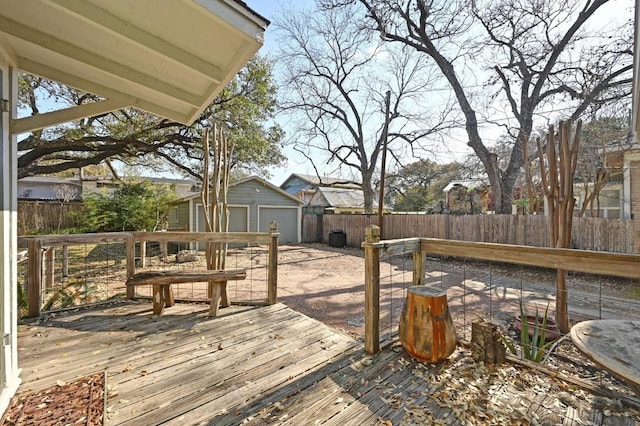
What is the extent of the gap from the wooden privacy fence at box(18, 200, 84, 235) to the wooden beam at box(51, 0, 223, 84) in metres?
14.4

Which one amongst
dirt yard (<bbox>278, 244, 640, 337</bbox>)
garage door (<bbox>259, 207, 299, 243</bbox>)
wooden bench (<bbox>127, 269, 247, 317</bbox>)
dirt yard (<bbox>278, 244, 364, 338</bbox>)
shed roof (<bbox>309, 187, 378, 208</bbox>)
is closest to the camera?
wooden bench (<bbox>127, 269, 247, 317</bbox>)

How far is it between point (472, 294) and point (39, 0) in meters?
6.87

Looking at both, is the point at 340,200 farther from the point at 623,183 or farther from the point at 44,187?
the point at 44,187

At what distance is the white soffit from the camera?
69.9 inches

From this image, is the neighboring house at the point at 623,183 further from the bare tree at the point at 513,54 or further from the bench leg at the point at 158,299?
the bench leg at the point at 158,299

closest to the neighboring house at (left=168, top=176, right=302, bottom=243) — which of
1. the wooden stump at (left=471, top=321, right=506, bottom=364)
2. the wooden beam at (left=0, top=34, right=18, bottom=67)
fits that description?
the wooden beam at (left=0, top=34, right=18, bottom=67)

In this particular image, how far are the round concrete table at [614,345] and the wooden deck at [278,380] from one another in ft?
2.57

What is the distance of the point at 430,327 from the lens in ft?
8.11

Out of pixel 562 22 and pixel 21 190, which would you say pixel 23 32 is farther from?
pixel 21 190

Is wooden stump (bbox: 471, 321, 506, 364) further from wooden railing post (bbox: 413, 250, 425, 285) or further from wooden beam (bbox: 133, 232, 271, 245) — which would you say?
wooden beam (bbox: 133, 232, 271, 245)

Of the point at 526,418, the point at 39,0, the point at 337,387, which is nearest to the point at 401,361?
the point at 337,387

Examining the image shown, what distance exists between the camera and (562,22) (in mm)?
10102

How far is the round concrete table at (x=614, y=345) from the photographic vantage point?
3.72 feet

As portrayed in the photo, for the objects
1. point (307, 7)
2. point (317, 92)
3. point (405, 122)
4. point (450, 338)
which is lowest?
point (450, 338)
